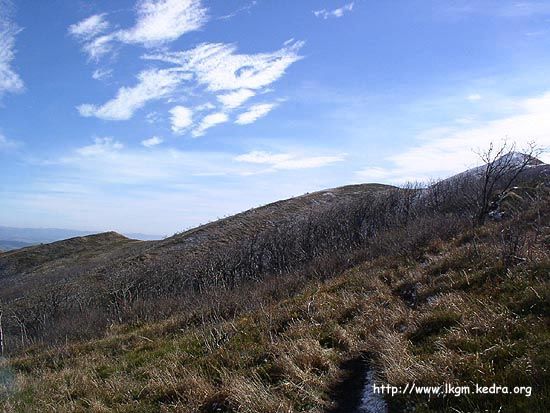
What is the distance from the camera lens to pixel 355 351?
6805mm

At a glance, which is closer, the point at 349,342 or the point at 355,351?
the point at 355,351

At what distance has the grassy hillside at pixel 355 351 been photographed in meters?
4.95

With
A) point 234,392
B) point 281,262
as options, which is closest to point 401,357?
point 234,392

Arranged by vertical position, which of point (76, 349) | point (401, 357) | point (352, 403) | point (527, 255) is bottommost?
point (76, 349)

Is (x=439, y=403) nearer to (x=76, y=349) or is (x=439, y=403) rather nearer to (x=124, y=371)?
(x=124, y=371)

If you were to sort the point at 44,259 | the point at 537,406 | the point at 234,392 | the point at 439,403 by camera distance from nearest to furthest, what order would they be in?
the point at 537,406 < the point at 439,403 < the point at 234,392 < the point at 44,259

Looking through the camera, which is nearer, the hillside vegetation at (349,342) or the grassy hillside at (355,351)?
the grassy hillside at (355,351)

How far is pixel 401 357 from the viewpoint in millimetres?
5594

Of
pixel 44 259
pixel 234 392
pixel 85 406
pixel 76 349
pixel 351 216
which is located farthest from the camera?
pixel 44 259

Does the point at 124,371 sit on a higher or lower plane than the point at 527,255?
lower

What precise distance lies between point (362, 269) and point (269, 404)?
9092 millimetres

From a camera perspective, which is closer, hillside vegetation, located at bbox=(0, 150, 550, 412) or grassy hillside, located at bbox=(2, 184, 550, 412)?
grassy hillside, located at bbox=(2, 184, 550, 412)

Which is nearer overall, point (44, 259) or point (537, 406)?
point (537, 406)

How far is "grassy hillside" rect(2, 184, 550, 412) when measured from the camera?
495 cm
